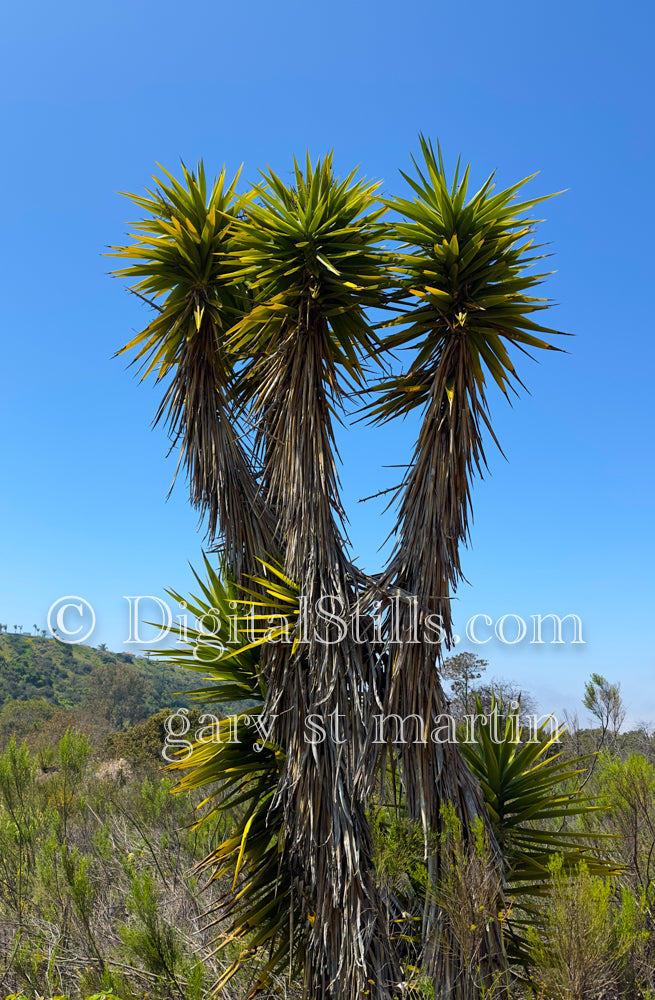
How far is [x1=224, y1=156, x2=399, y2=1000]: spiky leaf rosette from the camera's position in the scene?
3943mm

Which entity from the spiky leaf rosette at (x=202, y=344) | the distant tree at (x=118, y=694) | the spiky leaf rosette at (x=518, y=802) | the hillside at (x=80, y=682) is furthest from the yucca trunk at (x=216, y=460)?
the distant tree at (x=118, y=694)

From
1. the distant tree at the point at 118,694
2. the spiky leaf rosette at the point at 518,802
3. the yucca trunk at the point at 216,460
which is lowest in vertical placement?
the distant tree at the point at 118,694

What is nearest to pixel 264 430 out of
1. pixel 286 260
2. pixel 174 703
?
pixel 286 260

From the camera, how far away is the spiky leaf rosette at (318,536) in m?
3.94

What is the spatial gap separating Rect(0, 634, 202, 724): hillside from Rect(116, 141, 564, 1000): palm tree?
915 inches

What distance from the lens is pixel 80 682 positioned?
1558 inches

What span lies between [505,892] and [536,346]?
129 inches

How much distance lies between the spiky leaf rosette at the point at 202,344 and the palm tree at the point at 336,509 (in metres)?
0.02

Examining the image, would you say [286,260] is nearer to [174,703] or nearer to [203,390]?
[203,390]

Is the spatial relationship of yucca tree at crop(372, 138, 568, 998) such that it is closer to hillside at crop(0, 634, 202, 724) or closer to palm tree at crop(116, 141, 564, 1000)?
palm tree at crop(116, 141, 564, 1000)

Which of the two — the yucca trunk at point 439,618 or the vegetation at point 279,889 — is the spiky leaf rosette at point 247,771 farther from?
the yucca trunk at point 439,618

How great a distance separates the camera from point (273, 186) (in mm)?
4824

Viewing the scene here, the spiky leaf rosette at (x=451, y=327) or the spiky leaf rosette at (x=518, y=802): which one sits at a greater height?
the spiky leaf rosette at (x=451, y=327)

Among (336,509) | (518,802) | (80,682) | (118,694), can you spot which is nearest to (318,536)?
(336,509)
